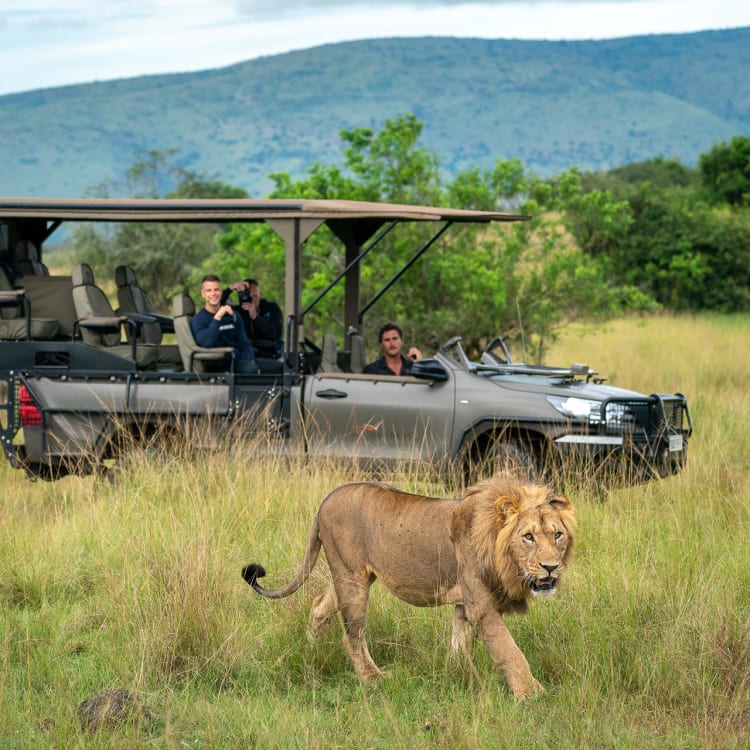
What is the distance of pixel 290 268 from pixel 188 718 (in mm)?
4445

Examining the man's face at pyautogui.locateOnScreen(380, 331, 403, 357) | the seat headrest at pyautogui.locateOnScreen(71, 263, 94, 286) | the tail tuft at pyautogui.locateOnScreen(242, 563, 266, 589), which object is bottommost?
the tail tuft at pyautogui.locateOnScreen(242, 563, 266, 589)

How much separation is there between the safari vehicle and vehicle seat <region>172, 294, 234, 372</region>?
1 centimetres

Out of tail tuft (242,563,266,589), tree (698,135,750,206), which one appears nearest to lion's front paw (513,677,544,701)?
tail tuft (242,563,266,589)

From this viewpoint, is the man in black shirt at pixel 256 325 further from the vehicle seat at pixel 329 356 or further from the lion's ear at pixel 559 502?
the lion's ear at pixel 559 502

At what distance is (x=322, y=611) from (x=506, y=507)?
1111 millimetres

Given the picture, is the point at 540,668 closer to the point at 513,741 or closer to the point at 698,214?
the point at 513,741

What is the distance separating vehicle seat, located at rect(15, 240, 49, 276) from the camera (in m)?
10.3

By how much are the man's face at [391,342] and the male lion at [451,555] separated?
4382 millimetres

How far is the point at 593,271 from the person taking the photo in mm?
15633

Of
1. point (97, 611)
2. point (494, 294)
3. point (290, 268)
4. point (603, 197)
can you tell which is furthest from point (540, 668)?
point (603, 197)

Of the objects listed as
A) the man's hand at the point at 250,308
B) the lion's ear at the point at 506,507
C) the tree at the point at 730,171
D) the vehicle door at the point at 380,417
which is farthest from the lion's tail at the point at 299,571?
the tree at the point at 730,171

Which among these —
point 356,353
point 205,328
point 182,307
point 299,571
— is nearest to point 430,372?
point 356,353

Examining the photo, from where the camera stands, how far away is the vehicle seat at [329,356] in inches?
369

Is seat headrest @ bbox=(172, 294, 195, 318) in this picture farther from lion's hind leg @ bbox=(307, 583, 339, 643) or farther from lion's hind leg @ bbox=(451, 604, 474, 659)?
lion's hind leg @ bbox=(451, 604, 474, 659)
